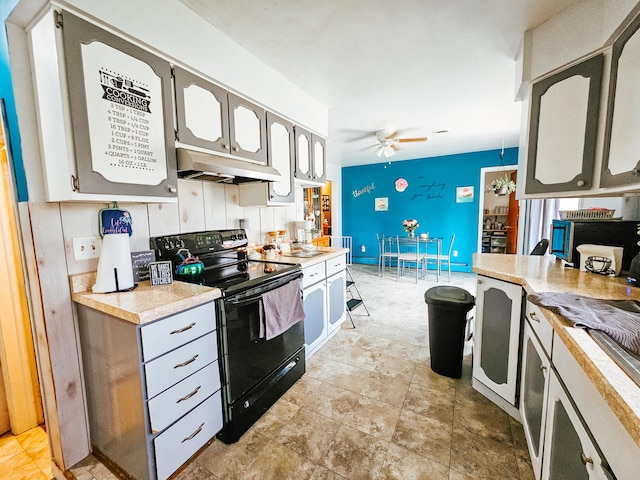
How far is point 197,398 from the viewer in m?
1.30

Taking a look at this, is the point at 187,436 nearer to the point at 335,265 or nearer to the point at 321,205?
the point at 335,265

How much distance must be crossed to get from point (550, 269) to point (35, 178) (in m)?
2.86

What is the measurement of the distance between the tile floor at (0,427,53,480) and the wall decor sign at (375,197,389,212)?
5.85 metres

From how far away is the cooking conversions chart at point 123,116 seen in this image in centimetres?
116

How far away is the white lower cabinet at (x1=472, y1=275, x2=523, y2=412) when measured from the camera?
154 cm

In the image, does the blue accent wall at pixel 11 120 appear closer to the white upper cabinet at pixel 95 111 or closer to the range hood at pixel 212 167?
the white upper cabinet at pixel 95 111

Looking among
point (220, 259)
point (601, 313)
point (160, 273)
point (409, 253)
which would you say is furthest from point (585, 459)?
point (409, 253)

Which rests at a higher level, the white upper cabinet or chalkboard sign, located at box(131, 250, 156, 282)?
the white upper cabinet

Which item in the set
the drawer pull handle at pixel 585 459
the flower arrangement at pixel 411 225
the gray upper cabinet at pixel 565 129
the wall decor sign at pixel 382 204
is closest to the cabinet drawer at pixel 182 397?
the drawer pull handle at pixel 585 459

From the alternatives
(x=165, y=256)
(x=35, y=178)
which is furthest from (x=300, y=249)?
(x=35, y=178)

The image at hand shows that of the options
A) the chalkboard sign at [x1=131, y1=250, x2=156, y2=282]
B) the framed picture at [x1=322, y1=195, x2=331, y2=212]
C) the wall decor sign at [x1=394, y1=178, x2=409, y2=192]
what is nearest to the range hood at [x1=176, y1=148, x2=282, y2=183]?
the chalkboard sign at [x1=131, y1=250, x2=156, y2=282]

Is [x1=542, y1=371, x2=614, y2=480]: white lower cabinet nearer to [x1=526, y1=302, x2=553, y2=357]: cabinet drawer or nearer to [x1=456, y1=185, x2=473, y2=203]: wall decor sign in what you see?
[x1=526, y1=302, x2=553, y2=357]: cabinet drawer

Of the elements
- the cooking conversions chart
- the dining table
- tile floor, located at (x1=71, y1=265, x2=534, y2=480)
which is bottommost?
tile floor, located at (x1=71, y1=265, x2=534, y2=480)

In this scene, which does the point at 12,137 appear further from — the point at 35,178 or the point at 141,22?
the point at 141,22
